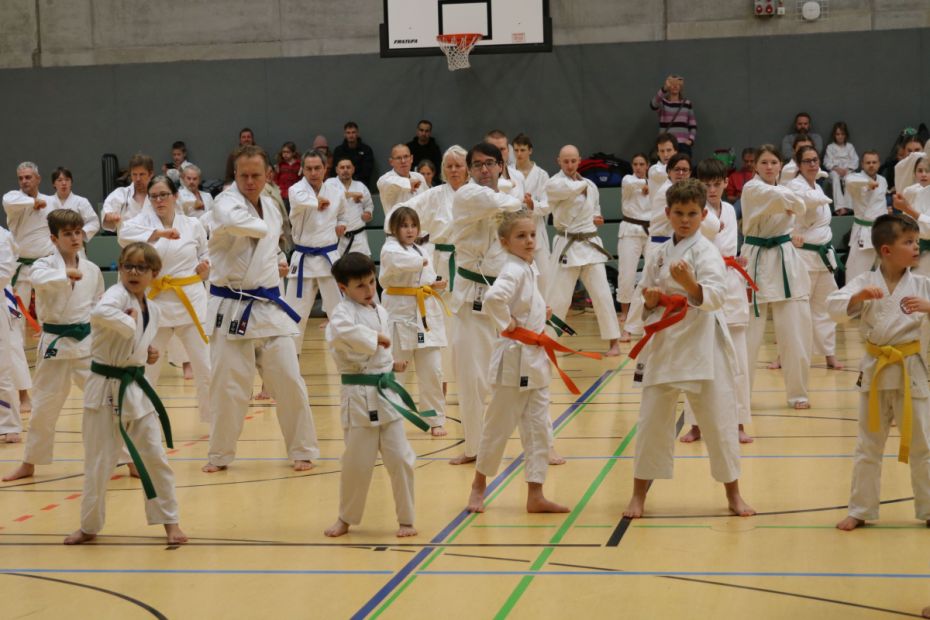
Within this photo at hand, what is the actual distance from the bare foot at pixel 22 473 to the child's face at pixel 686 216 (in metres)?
4.20

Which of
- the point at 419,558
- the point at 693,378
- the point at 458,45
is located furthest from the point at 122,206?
the point at 458,45

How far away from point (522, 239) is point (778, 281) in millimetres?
2996

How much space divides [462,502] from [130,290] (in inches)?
78.8

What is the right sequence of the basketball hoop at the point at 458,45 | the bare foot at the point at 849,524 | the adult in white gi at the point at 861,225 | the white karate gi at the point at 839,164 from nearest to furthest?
the bare foot at the point at 849,524 < the adult in white gi at the point at 861,225 < the basketball hoop at the point at 458,45 < the white karate gi at the point at 839,164

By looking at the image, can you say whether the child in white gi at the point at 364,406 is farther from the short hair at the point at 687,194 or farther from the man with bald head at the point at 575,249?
the man with bald head at the point at 575,249

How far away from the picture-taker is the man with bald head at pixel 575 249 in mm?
11023

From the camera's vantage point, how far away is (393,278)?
7938 millimetres

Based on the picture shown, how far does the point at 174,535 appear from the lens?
5477mm

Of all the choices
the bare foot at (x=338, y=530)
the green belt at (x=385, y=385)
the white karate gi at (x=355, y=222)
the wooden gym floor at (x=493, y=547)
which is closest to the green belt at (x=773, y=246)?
the wooden gym floor at (x=493, y=547)

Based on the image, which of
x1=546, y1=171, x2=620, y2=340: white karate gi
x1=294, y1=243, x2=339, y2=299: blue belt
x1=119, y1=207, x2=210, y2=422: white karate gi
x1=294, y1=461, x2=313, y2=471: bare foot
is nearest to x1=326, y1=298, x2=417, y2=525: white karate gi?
x1=294, y1=461, x2=313, y2=471: bare foot

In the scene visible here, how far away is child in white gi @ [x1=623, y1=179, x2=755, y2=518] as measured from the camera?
17.7 ft

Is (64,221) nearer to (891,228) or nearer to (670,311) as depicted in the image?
(670,311)

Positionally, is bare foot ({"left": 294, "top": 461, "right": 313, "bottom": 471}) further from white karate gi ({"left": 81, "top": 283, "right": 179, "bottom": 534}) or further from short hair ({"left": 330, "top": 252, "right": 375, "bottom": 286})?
short hair ({"left": 330, "top": 252, "right": 375, "bottom": 286})

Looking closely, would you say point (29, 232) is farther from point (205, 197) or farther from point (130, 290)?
point (130, 290)
